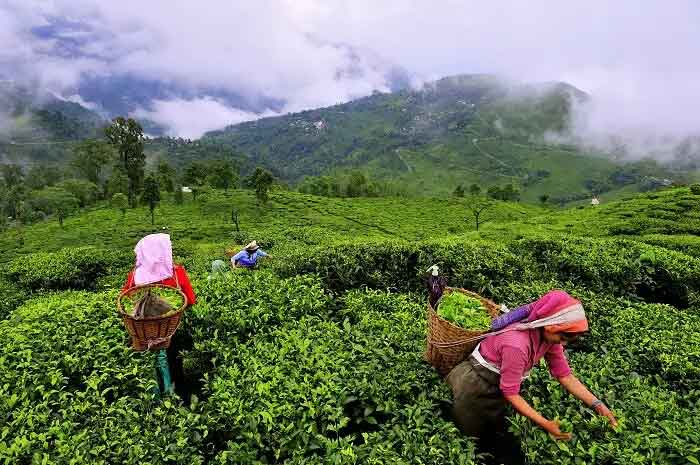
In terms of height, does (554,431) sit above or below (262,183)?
above

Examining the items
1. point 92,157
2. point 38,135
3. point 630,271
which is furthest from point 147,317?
point 38,135

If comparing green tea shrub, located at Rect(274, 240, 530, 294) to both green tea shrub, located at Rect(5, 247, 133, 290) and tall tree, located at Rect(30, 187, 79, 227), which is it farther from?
tall tree, located at Rect(30, 187, 79, 227)

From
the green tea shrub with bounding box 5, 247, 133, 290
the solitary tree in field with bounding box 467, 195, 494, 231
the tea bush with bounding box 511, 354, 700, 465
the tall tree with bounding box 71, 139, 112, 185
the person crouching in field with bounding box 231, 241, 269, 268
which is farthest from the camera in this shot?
the tall tree with bounding box 71, 139, 112, 185

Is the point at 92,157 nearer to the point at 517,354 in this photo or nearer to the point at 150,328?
the point at 150,328

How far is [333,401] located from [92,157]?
95168 mm

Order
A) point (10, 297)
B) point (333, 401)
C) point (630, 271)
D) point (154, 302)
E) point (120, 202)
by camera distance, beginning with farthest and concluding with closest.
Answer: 1. point (120, 202)
2. point (10, 297)
3. point (630, 271)
4. point (154, 302)
5. point (333, 401)

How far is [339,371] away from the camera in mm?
5078

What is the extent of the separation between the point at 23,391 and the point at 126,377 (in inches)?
39.5

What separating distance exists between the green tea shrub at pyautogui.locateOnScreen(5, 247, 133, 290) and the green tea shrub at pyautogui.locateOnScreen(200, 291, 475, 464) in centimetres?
1019

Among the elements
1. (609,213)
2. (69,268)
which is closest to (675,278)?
(69,268)

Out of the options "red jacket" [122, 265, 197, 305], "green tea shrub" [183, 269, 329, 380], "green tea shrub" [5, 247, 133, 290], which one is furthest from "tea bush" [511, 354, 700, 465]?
"green tea shrub" [5, 247, 133, 290]

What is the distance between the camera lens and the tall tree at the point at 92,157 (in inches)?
3292

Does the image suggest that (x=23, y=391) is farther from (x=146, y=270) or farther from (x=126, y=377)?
(x=146, y=270)

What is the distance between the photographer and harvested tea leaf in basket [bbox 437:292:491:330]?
5066 millimetres
